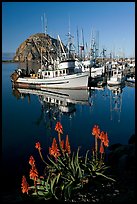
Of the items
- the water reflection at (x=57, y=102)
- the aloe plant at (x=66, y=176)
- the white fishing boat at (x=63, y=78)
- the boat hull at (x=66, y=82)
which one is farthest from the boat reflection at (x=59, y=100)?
the aloe plant at (x=66, y=176)

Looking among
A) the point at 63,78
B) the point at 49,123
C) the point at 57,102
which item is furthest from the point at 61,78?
the point at 49,123

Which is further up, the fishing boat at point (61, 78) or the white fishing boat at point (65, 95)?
the fishing boat at point (61, 78)

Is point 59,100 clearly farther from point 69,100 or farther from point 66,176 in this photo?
point 66,176

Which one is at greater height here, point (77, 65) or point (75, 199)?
point (77, 65)

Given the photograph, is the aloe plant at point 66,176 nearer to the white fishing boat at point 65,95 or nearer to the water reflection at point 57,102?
the water reflection at point 57,102

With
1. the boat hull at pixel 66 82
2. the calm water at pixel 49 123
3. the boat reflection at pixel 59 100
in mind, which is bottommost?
the calm water at pixel 49 123

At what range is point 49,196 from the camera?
446cm

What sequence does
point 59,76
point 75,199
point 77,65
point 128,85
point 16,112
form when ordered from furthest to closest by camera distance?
point 77,65 < point 128,85 < point 59,76 < point 16,112 < point 75,199

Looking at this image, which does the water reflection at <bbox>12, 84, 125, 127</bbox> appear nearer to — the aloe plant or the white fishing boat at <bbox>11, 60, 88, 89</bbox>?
the white fishing boat at <bbox>11, 60, 88, 89</bbox>

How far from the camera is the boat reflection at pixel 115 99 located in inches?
768

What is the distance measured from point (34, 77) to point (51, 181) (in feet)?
100

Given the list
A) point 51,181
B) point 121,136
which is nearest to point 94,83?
point 121,136

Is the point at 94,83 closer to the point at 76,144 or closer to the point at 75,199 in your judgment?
the point at 76,144

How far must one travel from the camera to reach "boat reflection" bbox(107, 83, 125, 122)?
19.5 metres
